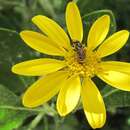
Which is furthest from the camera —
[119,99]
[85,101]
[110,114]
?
[110,114]

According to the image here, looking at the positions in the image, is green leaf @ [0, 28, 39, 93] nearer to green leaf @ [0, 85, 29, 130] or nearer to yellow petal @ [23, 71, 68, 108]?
green leaf @ [0, 85, 29, 130]

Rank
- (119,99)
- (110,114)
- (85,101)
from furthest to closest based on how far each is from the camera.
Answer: (110,114) → (119,99) → (85,101)

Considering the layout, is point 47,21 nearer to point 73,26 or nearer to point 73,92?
point 73,26

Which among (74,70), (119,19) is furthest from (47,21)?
(119,19)

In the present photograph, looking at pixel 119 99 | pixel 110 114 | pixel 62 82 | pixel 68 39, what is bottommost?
pixel 110 114

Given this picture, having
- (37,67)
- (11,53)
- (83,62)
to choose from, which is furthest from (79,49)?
(11,53)

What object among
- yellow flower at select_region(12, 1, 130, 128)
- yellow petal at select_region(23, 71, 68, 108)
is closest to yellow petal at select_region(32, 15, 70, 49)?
yellow flower at select_region(12, 1, 130, 128)

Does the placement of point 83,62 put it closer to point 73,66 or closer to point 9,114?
point 73,66
